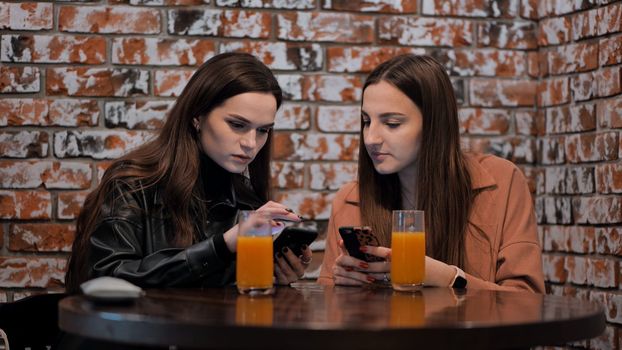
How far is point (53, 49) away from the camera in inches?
117

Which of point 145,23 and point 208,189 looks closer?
point 208,189

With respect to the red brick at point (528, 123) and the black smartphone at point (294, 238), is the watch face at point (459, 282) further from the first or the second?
the red brick at point (528, 123)

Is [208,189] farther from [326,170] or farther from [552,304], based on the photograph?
[552,304]

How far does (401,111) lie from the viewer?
8.27ft

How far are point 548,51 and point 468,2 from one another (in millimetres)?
335

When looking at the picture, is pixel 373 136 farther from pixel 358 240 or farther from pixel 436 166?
pixel 358 240

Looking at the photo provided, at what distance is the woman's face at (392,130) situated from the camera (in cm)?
250

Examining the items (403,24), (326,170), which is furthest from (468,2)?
(326,170)

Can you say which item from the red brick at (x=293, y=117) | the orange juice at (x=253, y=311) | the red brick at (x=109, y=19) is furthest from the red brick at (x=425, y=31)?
the orange juice at (x=253, y=311)

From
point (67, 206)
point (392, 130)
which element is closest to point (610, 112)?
point (392, 130)

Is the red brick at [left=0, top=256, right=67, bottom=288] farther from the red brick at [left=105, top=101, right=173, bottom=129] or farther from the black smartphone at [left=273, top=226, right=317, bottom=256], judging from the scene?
the black smartphone at [left=273, top=226, right=317, bottom=256]

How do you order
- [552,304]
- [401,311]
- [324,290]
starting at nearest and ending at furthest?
[401,311] → [552,304] → [324,290]

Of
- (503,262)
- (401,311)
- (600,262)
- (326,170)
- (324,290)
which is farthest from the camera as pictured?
(326,170)

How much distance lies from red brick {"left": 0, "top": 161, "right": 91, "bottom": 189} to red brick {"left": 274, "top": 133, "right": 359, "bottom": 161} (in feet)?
2.12
